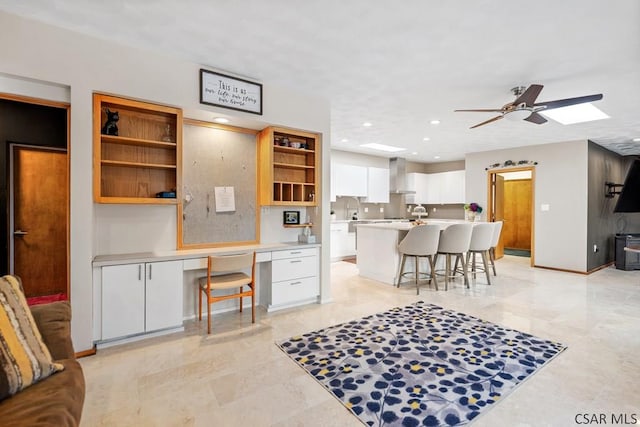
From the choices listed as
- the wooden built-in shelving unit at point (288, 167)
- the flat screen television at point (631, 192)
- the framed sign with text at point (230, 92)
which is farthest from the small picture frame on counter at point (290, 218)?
the flat screen television at point (631, 192)

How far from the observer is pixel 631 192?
11.7 feet

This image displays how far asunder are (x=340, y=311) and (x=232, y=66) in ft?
9.53

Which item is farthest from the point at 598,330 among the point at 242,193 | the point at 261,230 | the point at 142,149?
the point at 142,149

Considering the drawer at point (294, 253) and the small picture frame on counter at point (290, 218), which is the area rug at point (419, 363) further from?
the small picture frame on counter at point (290, 218)

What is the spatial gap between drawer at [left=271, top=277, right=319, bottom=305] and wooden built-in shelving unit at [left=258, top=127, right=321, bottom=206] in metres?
0.95

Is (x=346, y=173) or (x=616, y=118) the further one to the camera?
(x=346, y=173)

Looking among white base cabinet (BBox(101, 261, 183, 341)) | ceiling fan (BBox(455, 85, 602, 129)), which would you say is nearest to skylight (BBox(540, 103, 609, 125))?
ceiling fan (BBox(455, 85, 602, 129))

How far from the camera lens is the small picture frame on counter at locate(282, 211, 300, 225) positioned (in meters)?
4.03

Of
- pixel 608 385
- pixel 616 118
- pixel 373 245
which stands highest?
pixel 616 118

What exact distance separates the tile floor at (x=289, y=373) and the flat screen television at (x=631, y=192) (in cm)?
127

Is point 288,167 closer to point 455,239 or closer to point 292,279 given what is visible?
point 292,279

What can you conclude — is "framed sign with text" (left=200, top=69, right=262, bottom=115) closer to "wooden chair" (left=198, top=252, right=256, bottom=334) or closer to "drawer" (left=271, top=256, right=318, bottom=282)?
"wooden chair" (left=198, top=252, right=256, bottom=334)

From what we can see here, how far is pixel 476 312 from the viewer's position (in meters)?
3.65

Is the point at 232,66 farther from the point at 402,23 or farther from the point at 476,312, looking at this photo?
the point at 476,312
